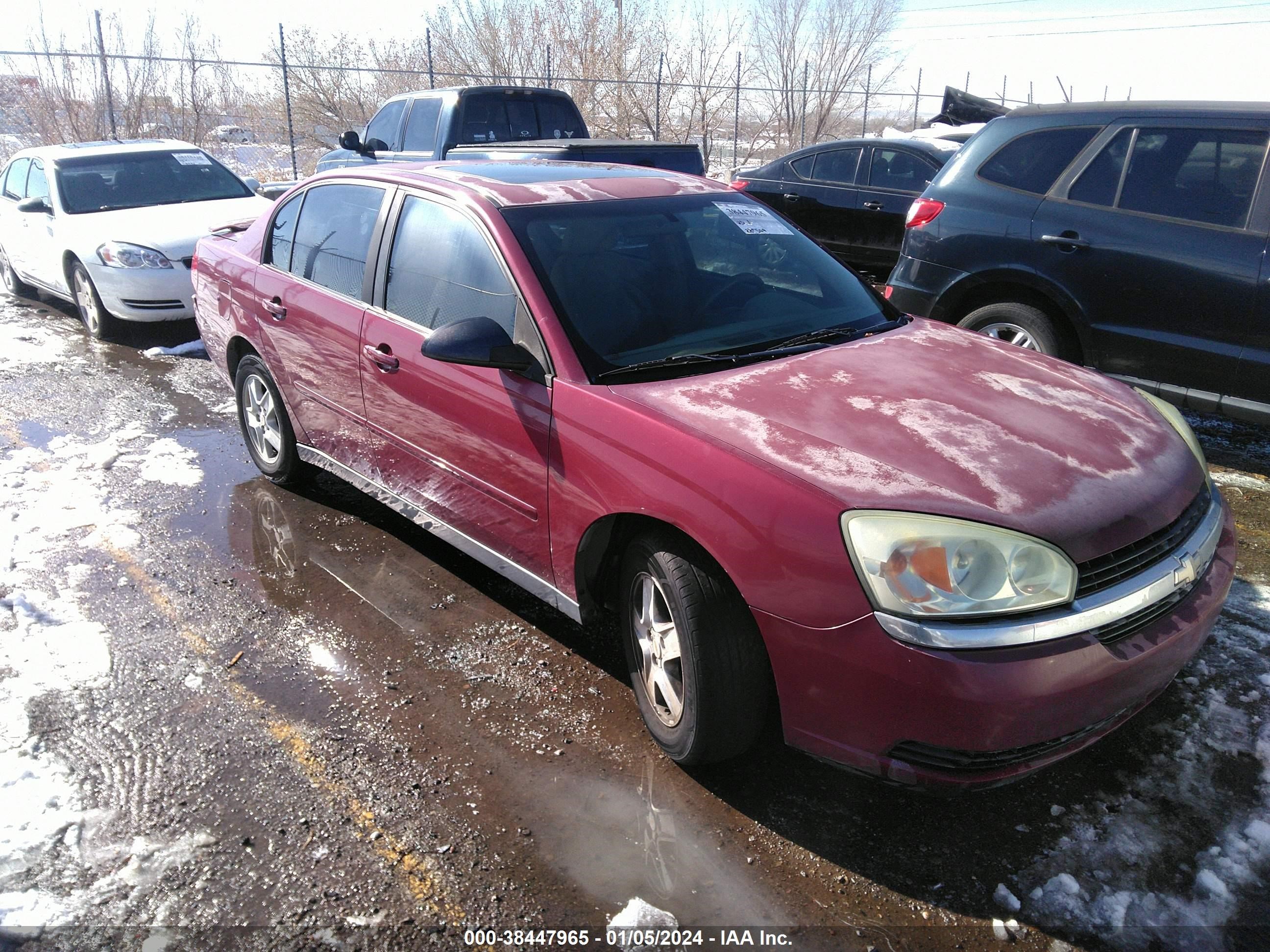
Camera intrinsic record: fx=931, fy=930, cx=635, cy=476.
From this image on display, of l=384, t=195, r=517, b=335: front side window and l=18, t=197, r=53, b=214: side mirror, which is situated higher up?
l=384, t=195, r=517, b=335: front side window

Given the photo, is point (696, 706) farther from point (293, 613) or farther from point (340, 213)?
point (340, 213)

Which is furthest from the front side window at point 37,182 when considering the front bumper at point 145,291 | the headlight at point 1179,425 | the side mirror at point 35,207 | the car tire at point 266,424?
the headlight at point 1179,425

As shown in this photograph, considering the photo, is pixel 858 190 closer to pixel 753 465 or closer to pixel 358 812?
pixel 753 465

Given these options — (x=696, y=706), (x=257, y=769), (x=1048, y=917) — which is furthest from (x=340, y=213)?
(x=1048, y=917)

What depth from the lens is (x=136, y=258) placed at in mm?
7855

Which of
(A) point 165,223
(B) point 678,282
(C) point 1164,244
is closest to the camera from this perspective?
(B) point 678,282

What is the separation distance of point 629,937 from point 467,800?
690 mm

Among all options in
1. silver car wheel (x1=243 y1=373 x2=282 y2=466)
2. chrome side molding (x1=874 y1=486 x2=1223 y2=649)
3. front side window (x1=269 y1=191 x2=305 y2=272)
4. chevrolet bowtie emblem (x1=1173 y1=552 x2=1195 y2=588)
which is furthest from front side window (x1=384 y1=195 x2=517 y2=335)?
chevrolet bowtie emblem (x1=1173 y1=552 x2=1195 y2=588)

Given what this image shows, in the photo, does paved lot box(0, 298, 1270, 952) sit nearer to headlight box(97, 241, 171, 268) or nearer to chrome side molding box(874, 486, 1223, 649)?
chrome side molding box(874, 486, 1223, 649)

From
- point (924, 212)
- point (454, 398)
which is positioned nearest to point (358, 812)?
point (454, 398)

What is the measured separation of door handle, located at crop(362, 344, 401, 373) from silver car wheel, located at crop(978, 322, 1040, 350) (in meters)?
3.48

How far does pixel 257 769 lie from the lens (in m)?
2.87

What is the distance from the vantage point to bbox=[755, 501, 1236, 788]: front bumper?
7.15ft

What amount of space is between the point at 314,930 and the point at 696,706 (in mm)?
1121
